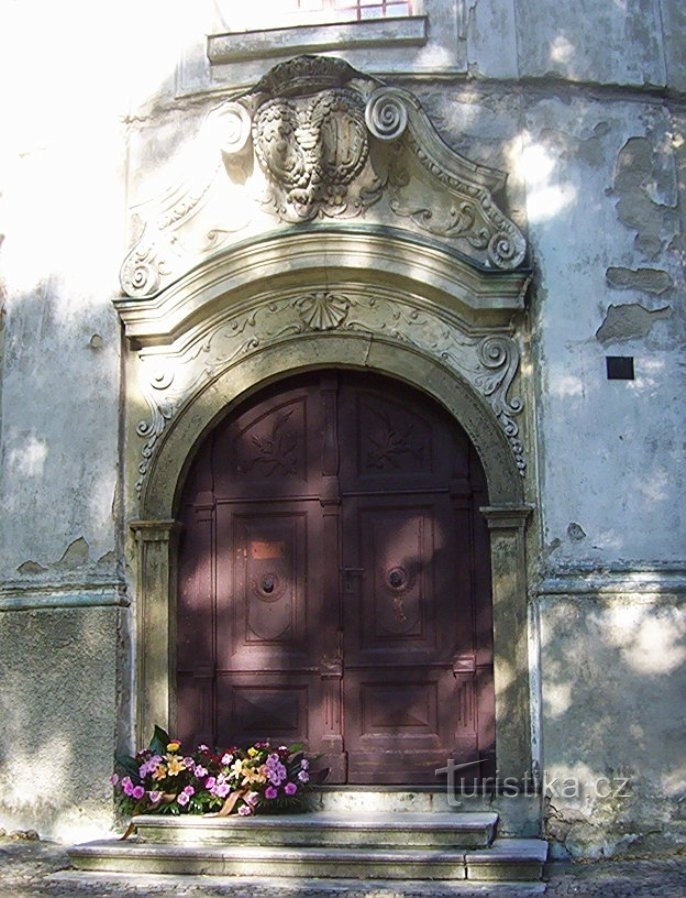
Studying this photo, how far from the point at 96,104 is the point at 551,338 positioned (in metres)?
3.42

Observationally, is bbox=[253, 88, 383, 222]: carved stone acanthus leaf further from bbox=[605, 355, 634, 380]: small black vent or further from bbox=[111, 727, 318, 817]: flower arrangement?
bbox=[111, 727, 318, 817]: flower arrangement

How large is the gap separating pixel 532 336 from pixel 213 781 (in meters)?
3.24

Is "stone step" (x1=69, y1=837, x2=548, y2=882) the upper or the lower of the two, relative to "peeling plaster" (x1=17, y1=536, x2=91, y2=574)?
lower

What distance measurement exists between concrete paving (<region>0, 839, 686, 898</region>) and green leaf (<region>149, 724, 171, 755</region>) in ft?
3.11

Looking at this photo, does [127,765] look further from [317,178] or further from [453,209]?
[453,209]

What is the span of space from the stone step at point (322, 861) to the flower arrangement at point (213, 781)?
1.02 feet

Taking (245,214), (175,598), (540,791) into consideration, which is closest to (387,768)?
(540,791)

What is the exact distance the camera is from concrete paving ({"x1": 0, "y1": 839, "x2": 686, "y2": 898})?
6.74m

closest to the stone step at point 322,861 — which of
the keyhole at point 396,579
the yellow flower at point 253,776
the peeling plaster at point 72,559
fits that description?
the yellow flower at point 253,776

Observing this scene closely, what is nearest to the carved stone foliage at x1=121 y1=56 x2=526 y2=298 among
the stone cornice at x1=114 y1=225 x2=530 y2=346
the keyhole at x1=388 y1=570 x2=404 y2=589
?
the stone cornice at x1=114 y1=225 x2=530 y2=346

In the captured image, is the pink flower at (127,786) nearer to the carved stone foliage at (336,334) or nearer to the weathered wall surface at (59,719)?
the weathered wall surface at (59,719)

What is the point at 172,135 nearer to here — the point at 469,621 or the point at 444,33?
the point at 444,33

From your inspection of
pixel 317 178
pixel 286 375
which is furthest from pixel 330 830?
pixel 317 178

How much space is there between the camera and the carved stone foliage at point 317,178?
27.3ft
